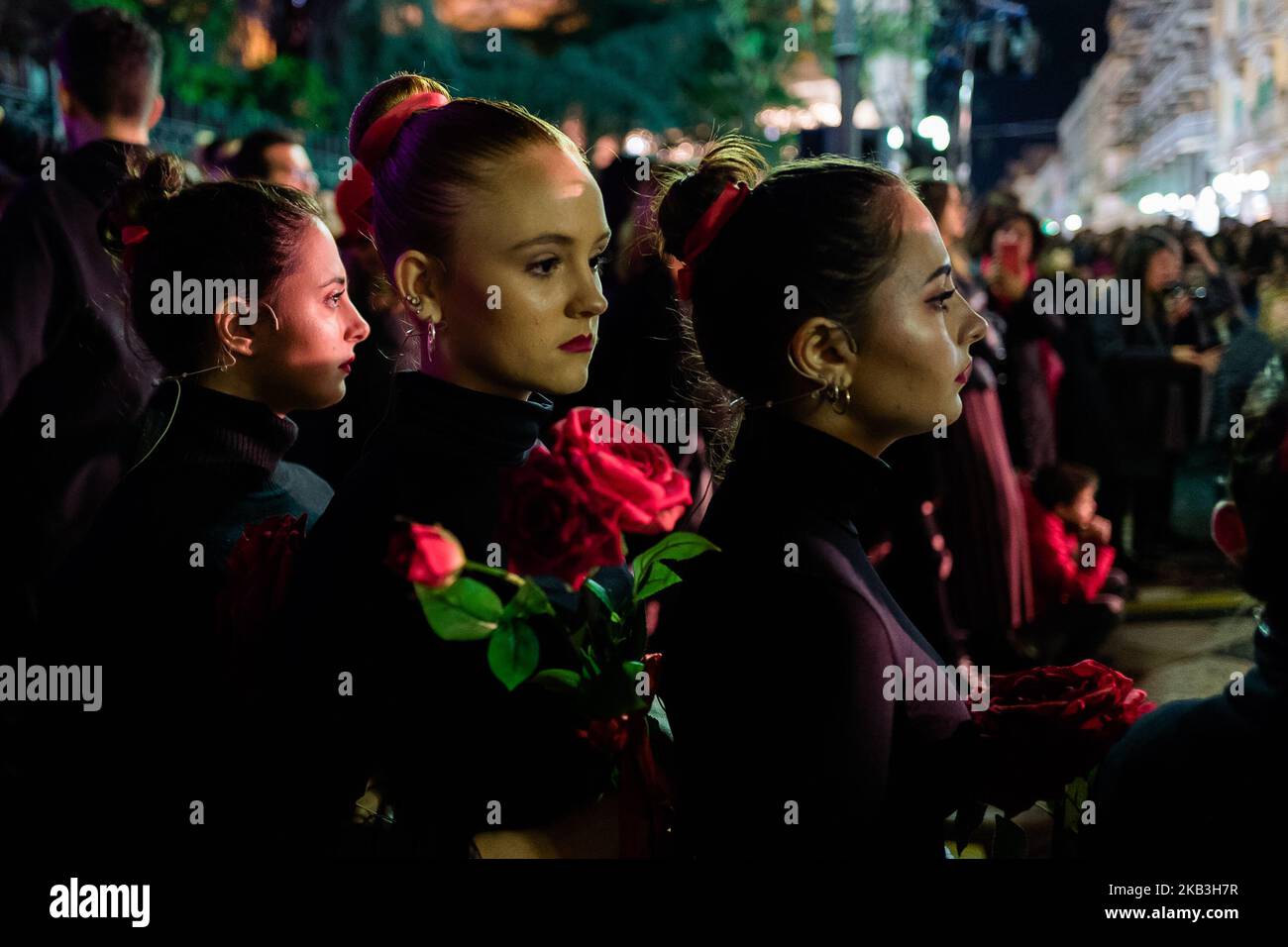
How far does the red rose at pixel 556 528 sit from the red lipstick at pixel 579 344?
1.04 ft

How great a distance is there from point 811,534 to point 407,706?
527 mm

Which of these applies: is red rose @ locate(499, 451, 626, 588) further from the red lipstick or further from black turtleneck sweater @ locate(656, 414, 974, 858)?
the red lipstick

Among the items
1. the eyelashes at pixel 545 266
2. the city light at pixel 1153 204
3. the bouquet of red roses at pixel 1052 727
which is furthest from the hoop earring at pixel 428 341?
the city light at pixel 1153 204

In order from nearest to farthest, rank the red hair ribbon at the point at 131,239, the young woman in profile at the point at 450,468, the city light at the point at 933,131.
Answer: the young woman in profile at the point at 450,468
the red hair ribbon at the point at 131,239
the city light at the point at 933,131

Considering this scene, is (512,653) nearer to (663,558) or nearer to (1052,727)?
(663,558)

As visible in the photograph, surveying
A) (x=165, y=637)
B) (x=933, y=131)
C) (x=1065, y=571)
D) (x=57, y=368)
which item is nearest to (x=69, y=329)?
(x=57, y=368)

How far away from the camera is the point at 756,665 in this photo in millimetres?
1646

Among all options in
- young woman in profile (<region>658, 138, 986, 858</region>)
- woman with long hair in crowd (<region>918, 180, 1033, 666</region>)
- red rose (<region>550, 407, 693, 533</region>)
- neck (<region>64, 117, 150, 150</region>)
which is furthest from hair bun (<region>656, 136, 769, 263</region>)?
woman with long hair in crowd (<region>918, 180, 1033, 666</region>)

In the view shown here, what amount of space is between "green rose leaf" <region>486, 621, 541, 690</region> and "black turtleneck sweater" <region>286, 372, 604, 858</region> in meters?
0.10

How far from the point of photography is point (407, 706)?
169cm

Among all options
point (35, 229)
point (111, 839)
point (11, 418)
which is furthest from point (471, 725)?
point (35, 229)

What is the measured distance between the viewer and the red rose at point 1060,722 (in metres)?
1.61

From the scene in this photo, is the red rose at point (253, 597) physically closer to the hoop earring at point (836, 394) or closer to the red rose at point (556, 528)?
the red rose at point (556, 528)
